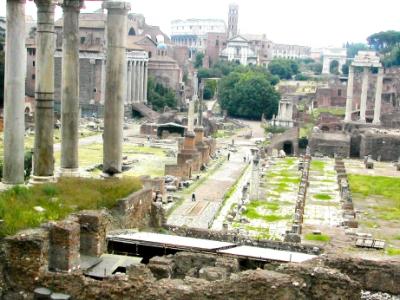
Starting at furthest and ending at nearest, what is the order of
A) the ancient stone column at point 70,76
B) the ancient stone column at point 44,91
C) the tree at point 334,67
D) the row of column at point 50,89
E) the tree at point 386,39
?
the tree at point 334,67 < the tree at point 386,39 < the ancient stone column at point 70,76 < the ancient stone column at point 44,91 < the row of column at point 50,89

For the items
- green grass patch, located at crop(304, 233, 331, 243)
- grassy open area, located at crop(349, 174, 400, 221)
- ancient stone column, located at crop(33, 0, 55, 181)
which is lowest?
grassy open area, located at crop(349, 174, 400, 221)

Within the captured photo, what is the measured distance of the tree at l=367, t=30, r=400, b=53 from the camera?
146 metres

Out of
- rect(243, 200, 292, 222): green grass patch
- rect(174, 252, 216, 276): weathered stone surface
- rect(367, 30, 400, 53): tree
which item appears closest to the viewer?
rect(174, 252, 216, 276): weathered stone surface

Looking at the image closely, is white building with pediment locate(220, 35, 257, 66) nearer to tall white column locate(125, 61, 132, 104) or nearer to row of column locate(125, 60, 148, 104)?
row of column locate(125, 60, 148, 104)

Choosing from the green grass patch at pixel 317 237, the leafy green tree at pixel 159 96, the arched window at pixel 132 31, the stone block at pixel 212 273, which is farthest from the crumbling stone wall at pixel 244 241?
the arched window at pixel 132 31

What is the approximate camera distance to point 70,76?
18.1 m

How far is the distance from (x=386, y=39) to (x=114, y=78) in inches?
5479

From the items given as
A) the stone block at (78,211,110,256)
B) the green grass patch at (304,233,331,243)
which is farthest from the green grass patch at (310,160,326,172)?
the stone block at (78,211,110,256)

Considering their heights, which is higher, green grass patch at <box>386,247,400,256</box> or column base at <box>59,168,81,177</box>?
column base at <box>59,168,81,177</box>

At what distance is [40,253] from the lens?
12398mm

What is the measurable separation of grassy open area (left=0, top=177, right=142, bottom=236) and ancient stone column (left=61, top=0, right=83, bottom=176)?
135 cm

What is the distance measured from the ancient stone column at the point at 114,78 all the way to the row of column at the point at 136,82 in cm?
7516

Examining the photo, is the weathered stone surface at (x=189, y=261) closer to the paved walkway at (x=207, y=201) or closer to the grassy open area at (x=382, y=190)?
the paved walkway at (x=207, y=201)

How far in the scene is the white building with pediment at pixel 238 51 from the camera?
6432 inches
